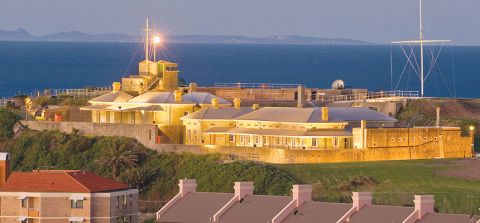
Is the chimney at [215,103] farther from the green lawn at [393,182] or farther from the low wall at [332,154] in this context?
the green lawn at [393,182]

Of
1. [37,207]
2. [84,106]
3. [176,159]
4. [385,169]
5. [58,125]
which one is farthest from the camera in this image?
[84,106]

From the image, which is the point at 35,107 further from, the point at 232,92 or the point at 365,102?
the point at 365,102

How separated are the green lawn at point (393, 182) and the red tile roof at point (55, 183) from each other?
40.2ft

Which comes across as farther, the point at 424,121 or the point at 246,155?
the point at 424,121

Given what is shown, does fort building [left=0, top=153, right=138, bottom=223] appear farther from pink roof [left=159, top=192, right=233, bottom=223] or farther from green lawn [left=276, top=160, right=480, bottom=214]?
green lawn [left=276, top=160, right=480, bottom=214]

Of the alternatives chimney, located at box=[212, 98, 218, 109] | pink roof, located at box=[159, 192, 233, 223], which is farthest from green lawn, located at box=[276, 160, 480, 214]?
pink roof, located at box=[159, 192, 233, 223]

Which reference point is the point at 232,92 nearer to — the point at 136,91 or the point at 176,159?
the point at 136,91

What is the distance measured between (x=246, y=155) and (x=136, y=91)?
58.7ft

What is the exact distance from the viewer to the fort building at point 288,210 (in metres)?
68.8

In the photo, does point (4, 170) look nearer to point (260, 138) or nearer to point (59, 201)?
point (59, 201)

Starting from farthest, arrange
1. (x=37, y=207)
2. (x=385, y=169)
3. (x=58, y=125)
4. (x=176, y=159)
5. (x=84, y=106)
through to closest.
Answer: (x=84, y=106) < (x=58, y=125) < (x=176, y=159) < (x=385, y=169) < (x=37, y=207)

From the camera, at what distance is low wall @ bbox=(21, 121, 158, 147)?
111 metres

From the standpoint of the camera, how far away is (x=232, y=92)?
129 metres

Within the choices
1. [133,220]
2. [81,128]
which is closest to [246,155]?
[81,128]
